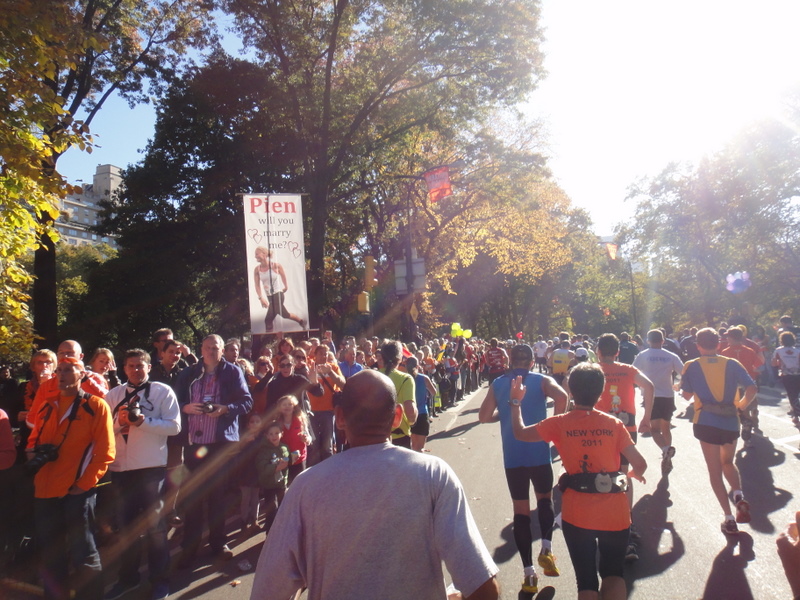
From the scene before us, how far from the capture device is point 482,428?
13.4m

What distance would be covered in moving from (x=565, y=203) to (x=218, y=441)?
2982cm

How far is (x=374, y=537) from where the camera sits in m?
2.01

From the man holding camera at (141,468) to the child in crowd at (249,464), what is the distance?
121cm

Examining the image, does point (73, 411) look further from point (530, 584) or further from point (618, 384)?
point (618, 384)

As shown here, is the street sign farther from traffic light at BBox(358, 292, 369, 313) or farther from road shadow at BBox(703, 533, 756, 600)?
road shadow at BBox(703, 533, 756, 600)

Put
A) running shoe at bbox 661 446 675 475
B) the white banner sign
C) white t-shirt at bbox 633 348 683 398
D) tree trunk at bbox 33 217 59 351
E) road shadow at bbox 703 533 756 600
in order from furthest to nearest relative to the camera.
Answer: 1. tree trunk at bbox 33 217 59 351
2. the white banner sign
3. running shoe at bbox 661 446 675 475
4. white t-shirt at bbox 633 348 683 398
5. road shadow at bbox 703 533 756 600

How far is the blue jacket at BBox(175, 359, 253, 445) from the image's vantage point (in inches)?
239

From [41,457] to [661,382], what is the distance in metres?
6.80

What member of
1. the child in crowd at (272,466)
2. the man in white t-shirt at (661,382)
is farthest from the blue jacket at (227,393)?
the man in white t-shirt at (661,382)

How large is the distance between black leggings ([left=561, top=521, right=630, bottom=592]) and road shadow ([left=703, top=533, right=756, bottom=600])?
1.44 meters

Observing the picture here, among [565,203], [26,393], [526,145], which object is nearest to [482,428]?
[26,393]

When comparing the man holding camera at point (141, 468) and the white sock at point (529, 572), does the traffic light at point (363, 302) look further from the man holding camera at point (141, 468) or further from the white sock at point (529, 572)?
the white sock at point (529, 572)

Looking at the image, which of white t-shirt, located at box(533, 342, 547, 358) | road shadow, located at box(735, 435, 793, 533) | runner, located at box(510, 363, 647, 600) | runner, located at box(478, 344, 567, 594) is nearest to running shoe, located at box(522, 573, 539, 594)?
runner, located at box(478, 344, 567, 594)

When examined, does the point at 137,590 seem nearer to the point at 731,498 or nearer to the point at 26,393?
the point at 26,393
